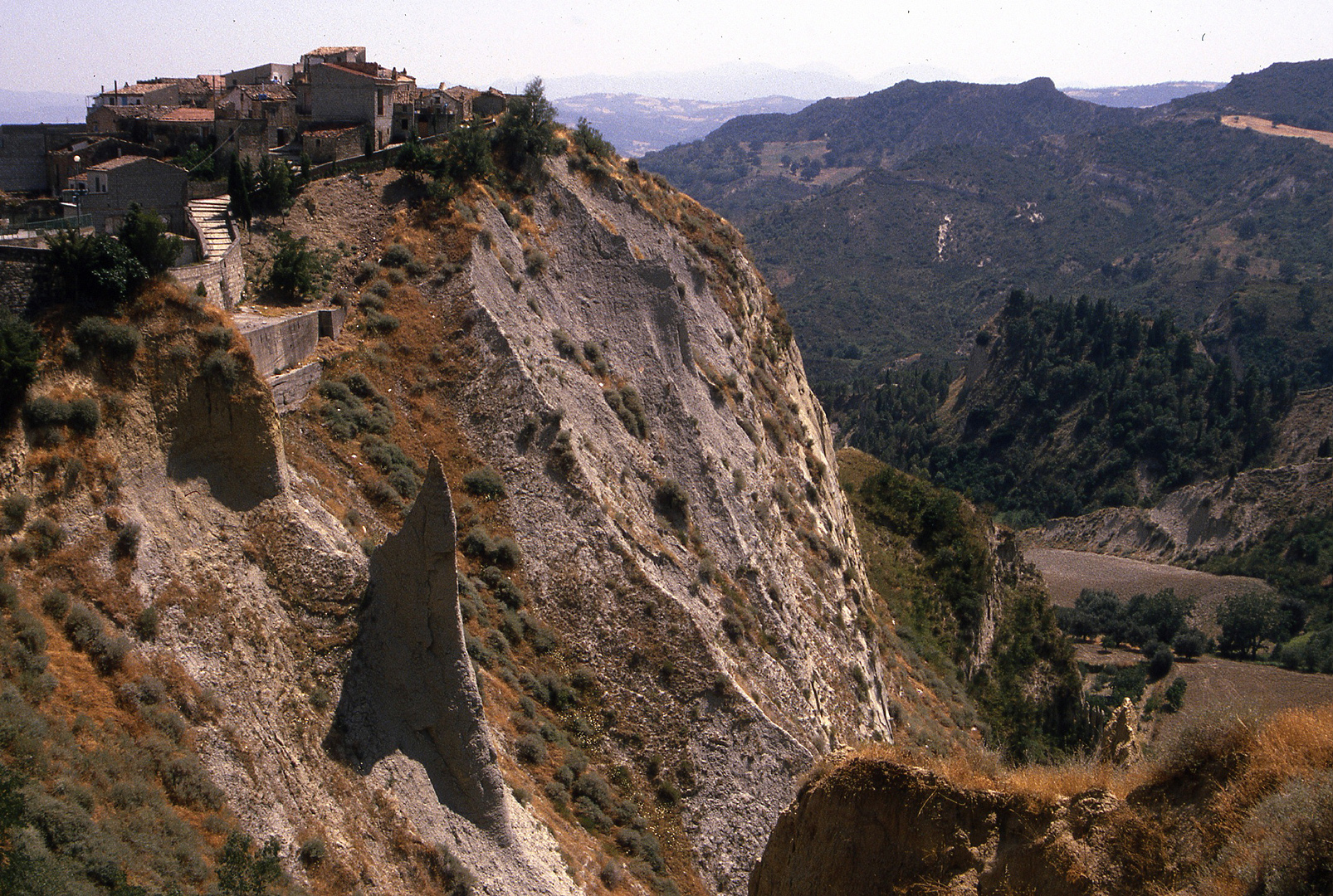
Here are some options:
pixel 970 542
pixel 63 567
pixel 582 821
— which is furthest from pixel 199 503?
pixel 970 542

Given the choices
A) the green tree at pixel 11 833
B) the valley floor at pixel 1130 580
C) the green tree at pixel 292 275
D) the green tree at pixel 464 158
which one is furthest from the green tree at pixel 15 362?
the valley floor at pixel 1130 580

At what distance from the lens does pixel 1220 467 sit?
10625 cm

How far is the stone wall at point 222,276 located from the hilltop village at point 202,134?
1419 mm

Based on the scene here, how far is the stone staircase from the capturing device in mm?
25516

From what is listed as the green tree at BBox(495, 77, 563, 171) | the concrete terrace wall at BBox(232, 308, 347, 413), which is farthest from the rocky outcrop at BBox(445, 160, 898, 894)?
the concrete terrace wall at BBox(232, 308, 347, 413)

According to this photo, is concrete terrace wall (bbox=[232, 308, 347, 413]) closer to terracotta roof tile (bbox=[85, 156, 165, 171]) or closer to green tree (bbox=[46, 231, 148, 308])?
green tree (bbox=[46, 231, 148, 308])

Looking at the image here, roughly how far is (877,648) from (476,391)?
58.1 ft

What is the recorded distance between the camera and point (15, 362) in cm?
1577

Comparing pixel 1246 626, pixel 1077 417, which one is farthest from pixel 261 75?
pixel 1077 417

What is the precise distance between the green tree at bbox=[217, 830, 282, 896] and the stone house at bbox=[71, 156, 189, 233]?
19.0m

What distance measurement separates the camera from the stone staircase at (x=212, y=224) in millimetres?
25516

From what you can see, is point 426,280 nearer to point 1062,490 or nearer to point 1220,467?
point 1062,490

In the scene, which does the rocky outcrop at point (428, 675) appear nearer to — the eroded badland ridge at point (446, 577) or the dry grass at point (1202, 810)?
the eroded badland ridge at point (446, 577)

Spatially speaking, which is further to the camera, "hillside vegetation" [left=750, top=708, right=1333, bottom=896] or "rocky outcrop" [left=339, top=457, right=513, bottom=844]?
"rocky outcrop" [left=339, top=457, right=513, bottom=844]
